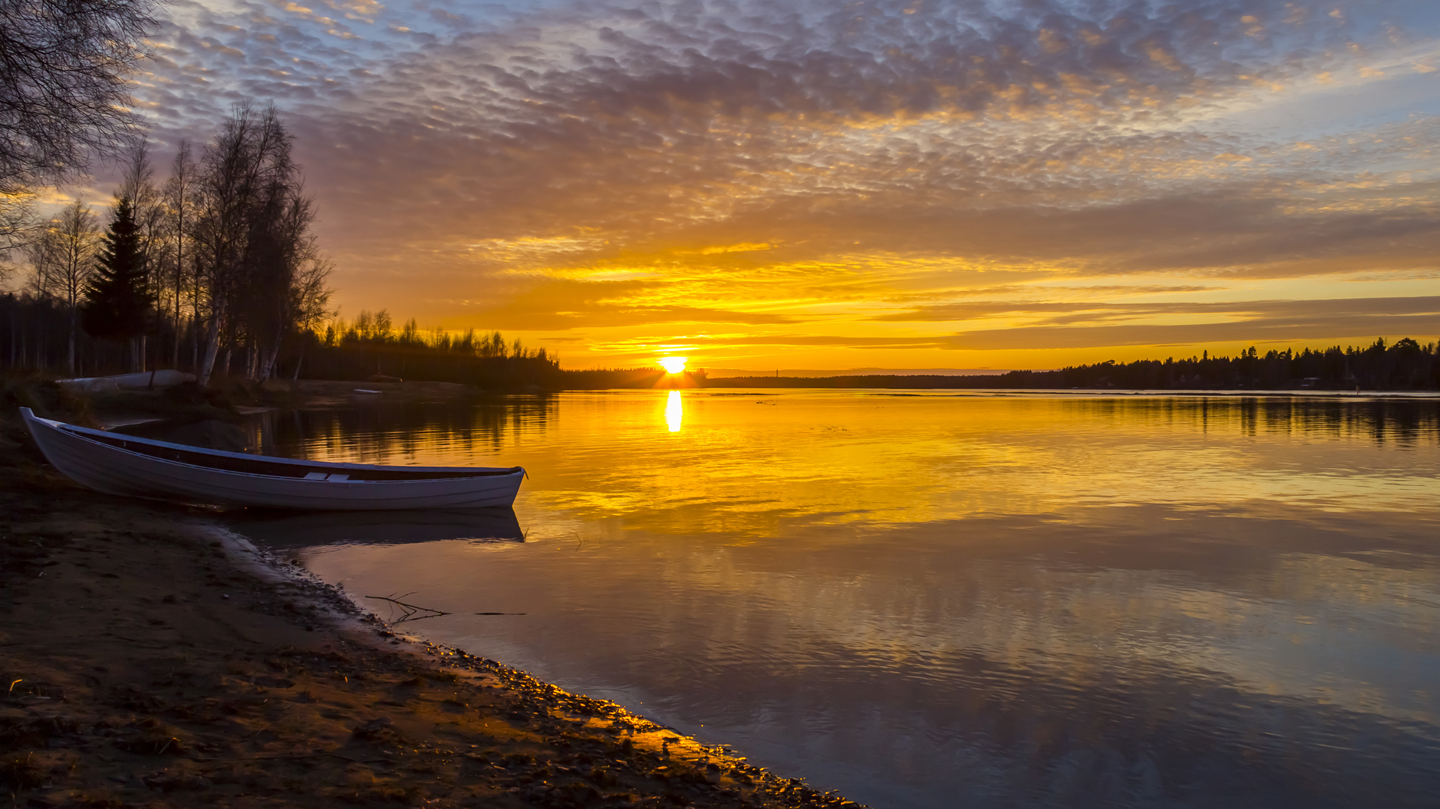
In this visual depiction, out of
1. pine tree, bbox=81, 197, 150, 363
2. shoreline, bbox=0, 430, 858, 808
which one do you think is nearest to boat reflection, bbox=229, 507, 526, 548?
shoreline, bbox=0, 430, 858, 808

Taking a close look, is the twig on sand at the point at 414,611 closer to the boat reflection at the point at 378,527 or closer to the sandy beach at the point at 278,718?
the sandy beach at the point at 278,718

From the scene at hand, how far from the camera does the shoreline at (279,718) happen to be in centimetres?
442

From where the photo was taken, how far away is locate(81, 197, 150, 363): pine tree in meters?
51.8

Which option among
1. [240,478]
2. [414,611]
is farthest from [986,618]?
[240,478]

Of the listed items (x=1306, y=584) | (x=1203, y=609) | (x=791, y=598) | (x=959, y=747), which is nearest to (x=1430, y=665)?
(x=1203, y=609)

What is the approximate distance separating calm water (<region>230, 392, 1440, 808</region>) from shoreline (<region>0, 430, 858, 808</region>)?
897mm

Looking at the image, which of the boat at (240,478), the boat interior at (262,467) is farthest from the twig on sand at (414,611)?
the boat interior at (262,467)

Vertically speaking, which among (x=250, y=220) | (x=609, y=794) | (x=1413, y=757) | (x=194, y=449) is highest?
Answer: (x=250, y=220)

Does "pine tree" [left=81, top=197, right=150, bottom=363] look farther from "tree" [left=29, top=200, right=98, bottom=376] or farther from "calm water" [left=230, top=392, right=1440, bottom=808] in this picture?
"calm water" [left=230, top=392, right=1440, bottom=808]

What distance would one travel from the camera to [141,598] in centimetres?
852

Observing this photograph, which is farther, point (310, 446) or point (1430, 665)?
point (310, 446)

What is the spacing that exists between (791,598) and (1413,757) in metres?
6.36

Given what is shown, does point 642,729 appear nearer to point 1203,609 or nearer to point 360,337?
point 1203,609

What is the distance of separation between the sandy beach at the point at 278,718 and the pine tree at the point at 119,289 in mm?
53040
